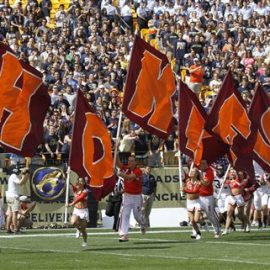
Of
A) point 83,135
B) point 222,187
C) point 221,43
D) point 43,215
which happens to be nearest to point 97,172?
point 83,135

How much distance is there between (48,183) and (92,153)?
32.3 feet

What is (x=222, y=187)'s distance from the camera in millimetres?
38656

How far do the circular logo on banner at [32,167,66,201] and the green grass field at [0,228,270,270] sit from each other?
432 cm

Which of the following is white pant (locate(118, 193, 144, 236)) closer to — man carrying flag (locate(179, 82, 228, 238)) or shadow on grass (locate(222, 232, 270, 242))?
man carrying flag (locate(179, 82, 228, 238))

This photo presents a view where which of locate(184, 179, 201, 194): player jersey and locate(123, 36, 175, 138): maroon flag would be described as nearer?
locate(123, 36, 175, 138): maroon flag

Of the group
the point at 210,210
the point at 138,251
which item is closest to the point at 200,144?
the point at 210,210

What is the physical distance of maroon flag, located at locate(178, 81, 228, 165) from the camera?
34500mm

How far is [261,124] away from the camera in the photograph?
35344 mm

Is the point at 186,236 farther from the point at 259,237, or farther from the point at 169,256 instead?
the point at 169,256

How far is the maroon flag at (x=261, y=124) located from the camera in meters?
34.8

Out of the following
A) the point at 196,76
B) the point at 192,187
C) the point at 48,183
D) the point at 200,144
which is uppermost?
the point at 196,76

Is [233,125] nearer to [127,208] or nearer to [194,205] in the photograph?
[194,205]

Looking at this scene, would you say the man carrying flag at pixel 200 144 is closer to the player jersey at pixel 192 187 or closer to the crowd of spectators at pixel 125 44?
the player jersey at pixel 192 187

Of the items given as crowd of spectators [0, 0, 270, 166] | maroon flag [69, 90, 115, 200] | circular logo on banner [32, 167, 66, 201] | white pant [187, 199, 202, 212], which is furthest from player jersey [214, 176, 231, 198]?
maroon flag [69, 90, 115, 200]
